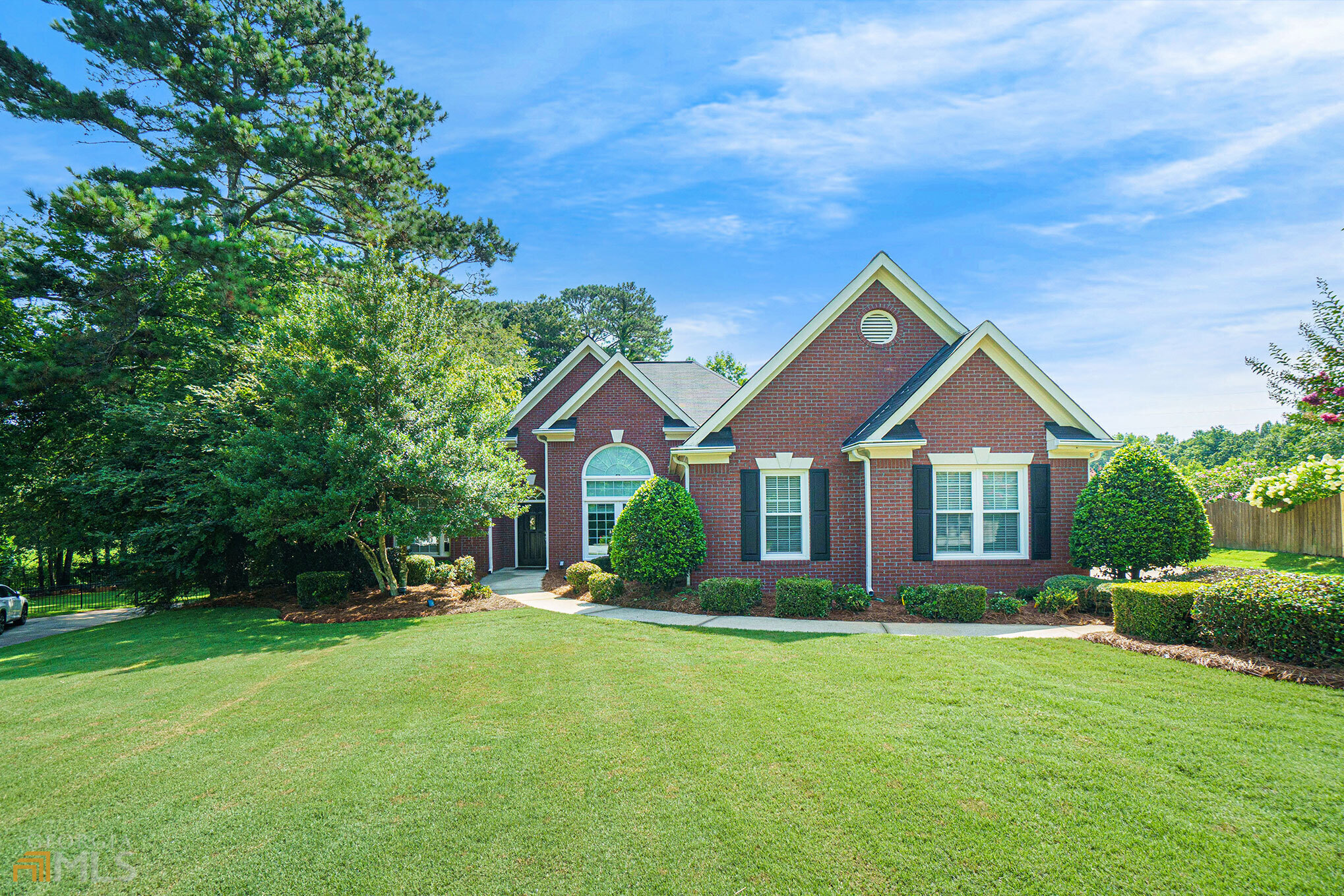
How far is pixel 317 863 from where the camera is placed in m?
3.83

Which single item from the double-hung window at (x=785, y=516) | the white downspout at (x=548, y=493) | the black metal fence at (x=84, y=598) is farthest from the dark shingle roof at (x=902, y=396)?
the black metal fence at (x=84, y=598)

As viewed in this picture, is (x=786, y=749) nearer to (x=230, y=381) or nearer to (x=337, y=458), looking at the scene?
(x=337, y=458)

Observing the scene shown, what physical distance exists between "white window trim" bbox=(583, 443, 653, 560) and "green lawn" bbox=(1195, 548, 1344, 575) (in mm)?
14630

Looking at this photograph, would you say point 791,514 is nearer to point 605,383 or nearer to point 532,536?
point 605,383

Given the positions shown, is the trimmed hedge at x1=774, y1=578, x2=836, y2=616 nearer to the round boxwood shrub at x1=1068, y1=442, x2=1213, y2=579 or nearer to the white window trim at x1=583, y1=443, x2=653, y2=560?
the round boxwood shrub at x1=1068, y1=442, x2=1213, y2=579

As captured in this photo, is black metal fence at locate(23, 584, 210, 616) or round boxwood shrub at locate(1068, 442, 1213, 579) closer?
round boxwood shrub at locate(1068, 442, 1213, 579)

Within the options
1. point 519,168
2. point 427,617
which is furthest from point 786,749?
point 519,168

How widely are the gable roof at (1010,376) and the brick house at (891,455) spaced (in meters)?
0.03

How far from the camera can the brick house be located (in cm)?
1234

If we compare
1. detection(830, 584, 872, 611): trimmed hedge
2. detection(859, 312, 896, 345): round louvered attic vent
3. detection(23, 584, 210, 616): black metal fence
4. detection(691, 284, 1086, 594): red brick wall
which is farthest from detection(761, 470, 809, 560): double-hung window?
detection(23, 584, 210, 616): black metal fence

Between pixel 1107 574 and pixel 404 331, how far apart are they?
1631 cm

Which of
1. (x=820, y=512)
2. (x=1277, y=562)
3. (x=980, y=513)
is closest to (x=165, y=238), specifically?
(x=820, y=512)

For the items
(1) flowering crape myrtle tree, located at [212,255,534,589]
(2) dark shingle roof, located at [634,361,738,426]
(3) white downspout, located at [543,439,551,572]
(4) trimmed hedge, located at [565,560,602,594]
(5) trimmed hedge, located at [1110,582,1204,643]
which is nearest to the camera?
(5) trimmed hedge, located at [1110,582,1204,643]

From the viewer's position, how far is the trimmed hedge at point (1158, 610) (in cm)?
804
